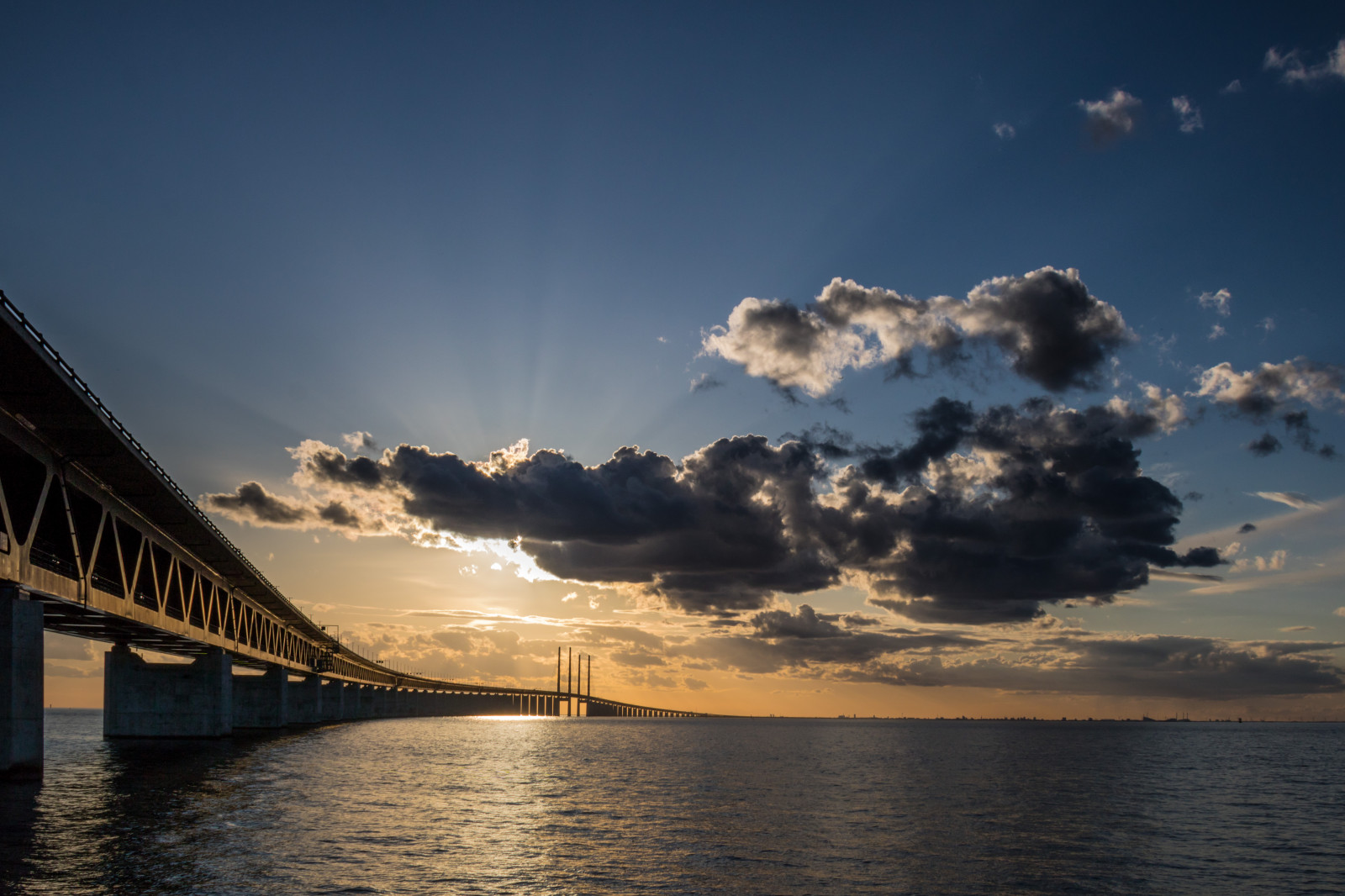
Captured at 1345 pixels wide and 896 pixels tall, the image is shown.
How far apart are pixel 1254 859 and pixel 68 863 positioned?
Result: 132 ft

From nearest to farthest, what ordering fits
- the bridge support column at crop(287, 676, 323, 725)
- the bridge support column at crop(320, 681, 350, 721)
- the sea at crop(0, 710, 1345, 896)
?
the sea at crop(0, 710, 1345, 896), the bridge support column at crop(287, 676, 323, 725), the bridge support column at crop(320, 681, 350, 721)

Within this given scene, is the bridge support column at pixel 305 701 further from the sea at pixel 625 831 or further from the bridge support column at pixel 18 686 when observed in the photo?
the bridge support column at pixel 18 686

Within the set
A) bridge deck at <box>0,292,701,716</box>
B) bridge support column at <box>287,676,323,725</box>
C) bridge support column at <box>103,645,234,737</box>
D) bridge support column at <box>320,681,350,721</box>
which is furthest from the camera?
bridge support column at <box>320,681,350,721</box>

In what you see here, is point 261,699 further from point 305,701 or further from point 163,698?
point 163,698

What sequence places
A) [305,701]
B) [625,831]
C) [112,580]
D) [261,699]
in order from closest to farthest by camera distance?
[625,831], [112,580], [261,699], [305,701]

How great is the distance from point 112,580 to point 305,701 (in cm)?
8769

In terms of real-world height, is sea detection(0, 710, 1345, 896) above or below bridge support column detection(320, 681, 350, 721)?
above

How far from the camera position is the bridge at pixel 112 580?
4025 cm

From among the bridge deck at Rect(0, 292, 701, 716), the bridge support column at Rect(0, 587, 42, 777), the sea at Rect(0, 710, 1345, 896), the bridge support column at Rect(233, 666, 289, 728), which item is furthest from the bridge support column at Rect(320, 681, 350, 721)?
the bridge support column at Rect(0, 587, 42, 777)

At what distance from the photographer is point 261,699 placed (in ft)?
402

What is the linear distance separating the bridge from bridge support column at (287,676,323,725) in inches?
990

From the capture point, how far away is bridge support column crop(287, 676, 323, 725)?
486 feet

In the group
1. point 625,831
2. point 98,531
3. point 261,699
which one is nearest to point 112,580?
point 98,531

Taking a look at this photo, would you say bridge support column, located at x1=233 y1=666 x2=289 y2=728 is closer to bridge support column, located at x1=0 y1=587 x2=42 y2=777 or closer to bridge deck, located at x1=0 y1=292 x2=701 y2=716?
bridge deck, located at x1=0 y1=292 x2=701 y2=716
